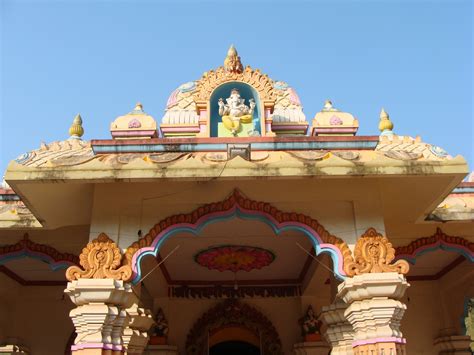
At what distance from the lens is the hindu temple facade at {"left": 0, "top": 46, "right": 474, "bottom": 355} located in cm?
538

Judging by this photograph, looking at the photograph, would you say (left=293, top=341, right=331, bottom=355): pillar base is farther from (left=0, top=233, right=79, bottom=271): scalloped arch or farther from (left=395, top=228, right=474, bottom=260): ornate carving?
(left=0, top=233, right=79, bottom=271): scalloped arch

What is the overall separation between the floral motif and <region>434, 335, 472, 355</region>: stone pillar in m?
3.62

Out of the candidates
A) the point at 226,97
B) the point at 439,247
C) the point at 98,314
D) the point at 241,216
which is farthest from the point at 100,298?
the point at 439,247

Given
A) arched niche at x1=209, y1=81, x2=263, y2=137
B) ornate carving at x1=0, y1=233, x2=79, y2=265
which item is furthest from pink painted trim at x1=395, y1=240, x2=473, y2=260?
ornate carving at x1=0, y1=233, x2=79, y2=265

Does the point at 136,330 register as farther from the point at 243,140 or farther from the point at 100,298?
the point at 243,140

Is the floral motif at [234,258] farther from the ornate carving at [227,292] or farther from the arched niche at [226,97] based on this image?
the arched niche at [226,97]

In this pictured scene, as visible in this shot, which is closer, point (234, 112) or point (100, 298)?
point (100, 298)

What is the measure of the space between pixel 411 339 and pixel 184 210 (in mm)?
6181

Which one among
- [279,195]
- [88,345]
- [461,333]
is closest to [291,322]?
[461,333]

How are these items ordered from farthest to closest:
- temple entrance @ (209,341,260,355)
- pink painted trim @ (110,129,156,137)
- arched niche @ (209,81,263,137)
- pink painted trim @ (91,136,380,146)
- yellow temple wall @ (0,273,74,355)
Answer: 1. temple entrance @ (209,341,260,355)
2. yellow temple wall @ (0,273,74,355)
3. pink painted trim @ (110,129,156,137)
4. arched niche @ (209,81,263,137)
5. pink painted trim @ (91,136,380,146)

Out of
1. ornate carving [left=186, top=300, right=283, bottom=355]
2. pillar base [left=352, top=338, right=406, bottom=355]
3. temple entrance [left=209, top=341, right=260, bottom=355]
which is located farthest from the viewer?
temple entrance [left=209, top=341, right=260, bottom=355]

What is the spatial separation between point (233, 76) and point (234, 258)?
3154 mm

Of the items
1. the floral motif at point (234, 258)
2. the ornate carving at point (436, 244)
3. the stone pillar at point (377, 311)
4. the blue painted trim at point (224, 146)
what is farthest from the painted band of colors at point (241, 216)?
the floral motif at point (234, 258)

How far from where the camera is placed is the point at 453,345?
30.8 feet
